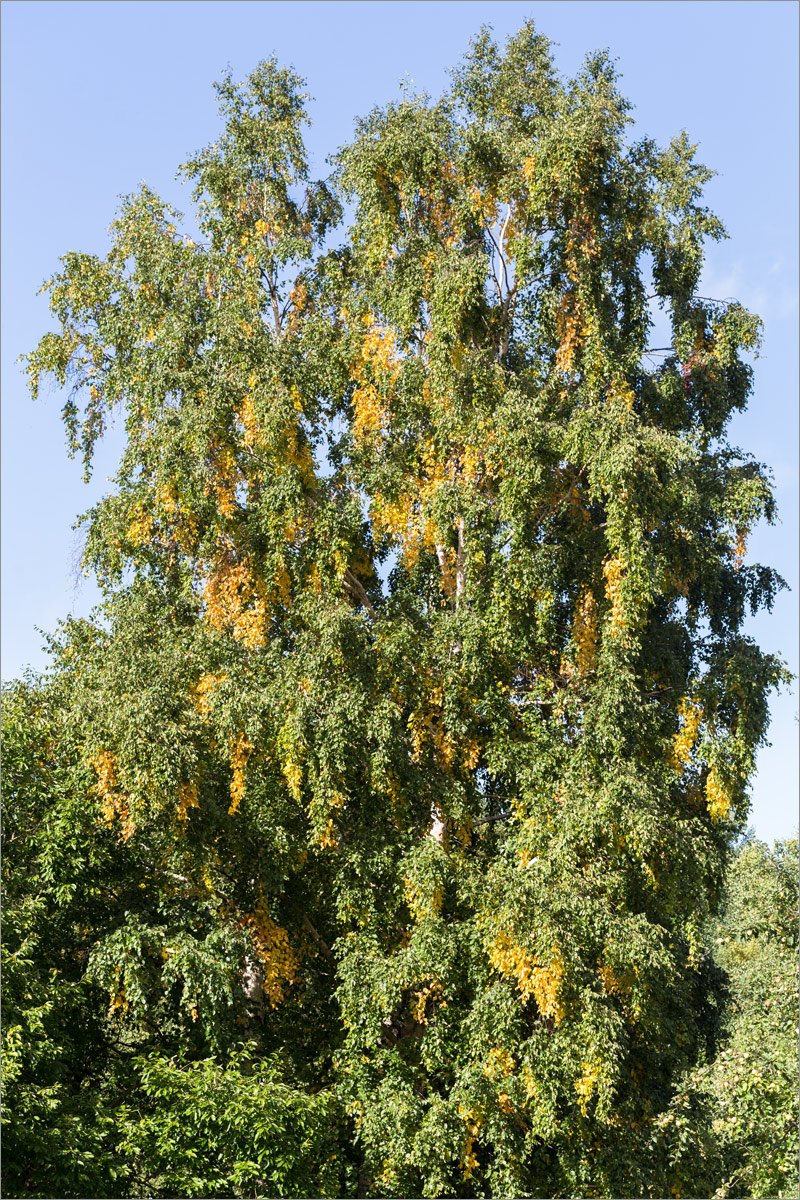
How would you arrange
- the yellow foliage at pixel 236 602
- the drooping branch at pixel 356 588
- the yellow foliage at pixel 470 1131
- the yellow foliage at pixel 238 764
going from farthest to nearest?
the drooping branch at pixel 356 588
the yellow foliage at pixel 236 602
the yellow foliage at pixel 238 764
the yellow foliage at pixel 470 1131

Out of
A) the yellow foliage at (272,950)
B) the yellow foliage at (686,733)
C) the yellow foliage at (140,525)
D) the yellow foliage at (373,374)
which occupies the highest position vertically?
the yellow foliage at (373,374)

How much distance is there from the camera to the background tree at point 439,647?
1260 centimetres

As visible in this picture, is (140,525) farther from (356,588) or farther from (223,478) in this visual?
(356,588)

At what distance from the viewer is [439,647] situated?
46.1 feet

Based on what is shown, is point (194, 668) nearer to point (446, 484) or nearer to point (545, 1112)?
point (446, 484)

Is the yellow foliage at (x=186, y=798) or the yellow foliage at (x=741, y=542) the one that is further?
the yellow foliage at (x=741, y=542)

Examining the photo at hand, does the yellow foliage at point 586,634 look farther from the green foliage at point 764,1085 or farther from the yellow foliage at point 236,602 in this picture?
the yellow foliage at point 236,602

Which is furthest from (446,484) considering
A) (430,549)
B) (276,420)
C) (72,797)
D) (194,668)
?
(72,797)

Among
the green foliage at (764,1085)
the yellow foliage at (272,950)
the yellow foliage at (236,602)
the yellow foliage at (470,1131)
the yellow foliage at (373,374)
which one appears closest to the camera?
the green foliage at (764,1085)

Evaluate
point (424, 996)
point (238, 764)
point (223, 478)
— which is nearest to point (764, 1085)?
point (424, 996)

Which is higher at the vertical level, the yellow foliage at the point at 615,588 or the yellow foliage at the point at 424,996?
the yellow foliage at the point at 615,588

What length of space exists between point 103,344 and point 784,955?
13466 millimetres

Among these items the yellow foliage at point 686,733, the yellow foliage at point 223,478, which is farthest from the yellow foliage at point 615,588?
the yellow foliage at point 223,478

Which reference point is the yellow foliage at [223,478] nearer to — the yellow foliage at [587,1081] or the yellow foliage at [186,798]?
the yellow foliage at [186,798]
